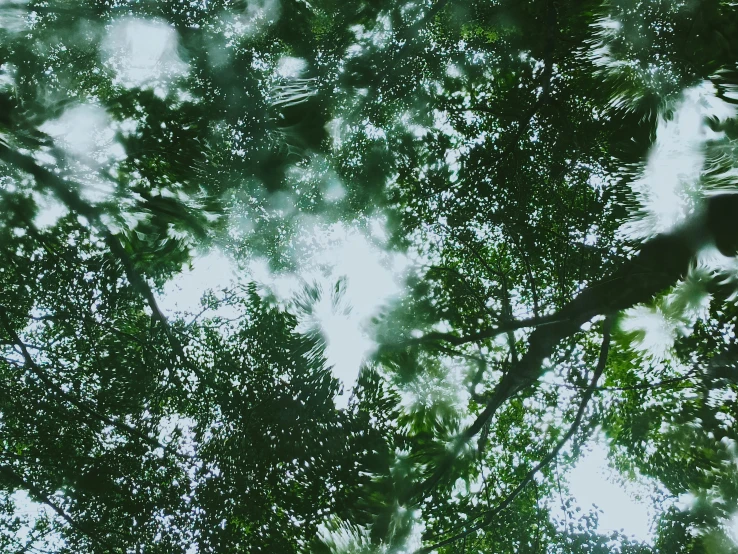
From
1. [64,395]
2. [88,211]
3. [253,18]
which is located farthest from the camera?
[253,18]

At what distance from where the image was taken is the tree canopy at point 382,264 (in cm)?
425

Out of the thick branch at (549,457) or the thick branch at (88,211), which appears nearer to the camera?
the thick branch at (549,457)

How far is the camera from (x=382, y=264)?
518cm

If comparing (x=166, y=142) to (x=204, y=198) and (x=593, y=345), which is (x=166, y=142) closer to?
(x=204, y=198)

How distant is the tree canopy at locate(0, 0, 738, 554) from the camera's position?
4.25 m

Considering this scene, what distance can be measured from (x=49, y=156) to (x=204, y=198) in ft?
4.96

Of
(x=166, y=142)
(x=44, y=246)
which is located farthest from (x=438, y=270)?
(x=44, y=246)

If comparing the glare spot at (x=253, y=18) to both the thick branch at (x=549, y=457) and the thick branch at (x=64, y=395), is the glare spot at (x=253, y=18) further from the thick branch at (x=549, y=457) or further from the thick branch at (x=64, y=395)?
Answer: the thick branch at (x=549, y=457)

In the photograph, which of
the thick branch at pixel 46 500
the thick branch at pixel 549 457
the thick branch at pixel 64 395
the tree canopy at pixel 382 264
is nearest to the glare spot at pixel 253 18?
the tree canopy at pixel 382 264

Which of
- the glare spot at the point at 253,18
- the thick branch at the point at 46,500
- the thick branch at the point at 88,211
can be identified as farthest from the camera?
the glare spot at the point at 253,18

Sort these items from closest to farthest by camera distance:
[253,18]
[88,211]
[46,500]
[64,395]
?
[46,500] → [64,395] → [88,211] → [253,18]

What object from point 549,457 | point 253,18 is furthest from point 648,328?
point 253,18

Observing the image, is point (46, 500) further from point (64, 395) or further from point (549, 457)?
point (549, 457)

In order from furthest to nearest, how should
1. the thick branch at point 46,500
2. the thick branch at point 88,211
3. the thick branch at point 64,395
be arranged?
1. the thick branch at point 88,211
2. the thick branch at point 64,395
3. the thick branch at point 46,500
